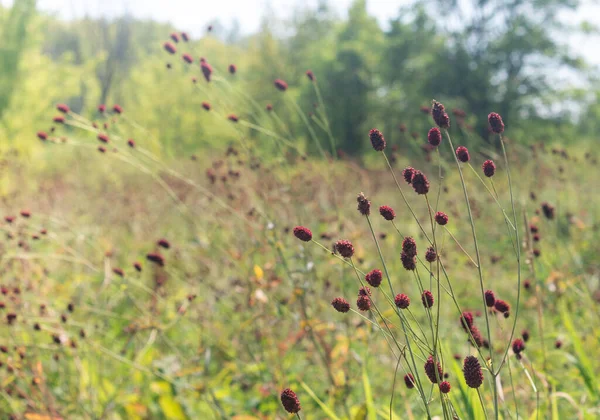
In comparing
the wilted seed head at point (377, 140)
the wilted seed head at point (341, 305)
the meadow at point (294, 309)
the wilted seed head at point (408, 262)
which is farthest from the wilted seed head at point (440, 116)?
the wilted seed head at point (341, 305)

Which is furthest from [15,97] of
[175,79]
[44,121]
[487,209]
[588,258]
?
[588,258]

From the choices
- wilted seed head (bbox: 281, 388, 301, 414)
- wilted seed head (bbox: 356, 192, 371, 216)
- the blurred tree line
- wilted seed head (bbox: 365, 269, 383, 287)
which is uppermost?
the blurred tree line

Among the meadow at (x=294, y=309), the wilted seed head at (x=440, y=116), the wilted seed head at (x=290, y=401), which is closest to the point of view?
the wilted seed head at (x=290, y=401)

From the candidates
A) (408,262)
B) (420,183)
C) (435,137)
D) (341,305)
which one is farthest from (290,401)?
(435,137)

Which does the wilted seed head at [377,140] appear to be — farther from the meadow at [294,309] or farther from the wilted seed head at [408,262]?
the wilted seed head at [408,262]

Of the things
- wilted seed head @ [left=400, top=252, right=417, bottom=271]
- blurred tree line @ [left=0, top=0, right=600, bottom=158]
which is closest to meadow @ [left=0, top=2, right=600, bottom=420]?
wilted seed head @ [left=400, top=252, right=417, bottom=271]

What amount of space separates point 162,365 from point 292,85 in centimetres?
2312

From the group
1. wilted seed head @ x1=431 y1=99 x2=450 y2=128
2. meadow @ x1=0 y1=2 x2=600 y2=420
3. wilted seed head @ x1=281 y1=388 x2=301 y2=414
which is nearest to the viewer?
wilted seed head @ x1=281 y1=388 x2=301 y2=414

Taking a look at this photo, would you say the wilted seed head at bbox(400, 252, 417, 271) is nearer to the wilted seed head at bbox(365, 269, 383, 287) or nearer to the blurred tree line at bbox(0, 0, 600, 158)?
the wilted seed head at bbox(365, 269, 383, 287)

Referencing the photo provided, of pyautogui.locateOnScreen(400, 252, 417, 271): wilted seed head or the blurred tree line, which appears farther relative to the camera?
the blurred tree line

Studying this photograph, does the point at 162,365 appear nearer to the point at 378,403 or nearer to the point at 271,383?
the point at 271,383

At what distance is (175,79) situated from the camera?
2117 cm

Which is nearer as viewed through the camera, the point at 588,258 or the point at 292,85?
the point at 588,258

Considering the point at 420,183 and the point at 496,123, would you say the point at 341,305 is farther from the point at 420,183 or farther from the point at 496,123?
the point at 496,123
